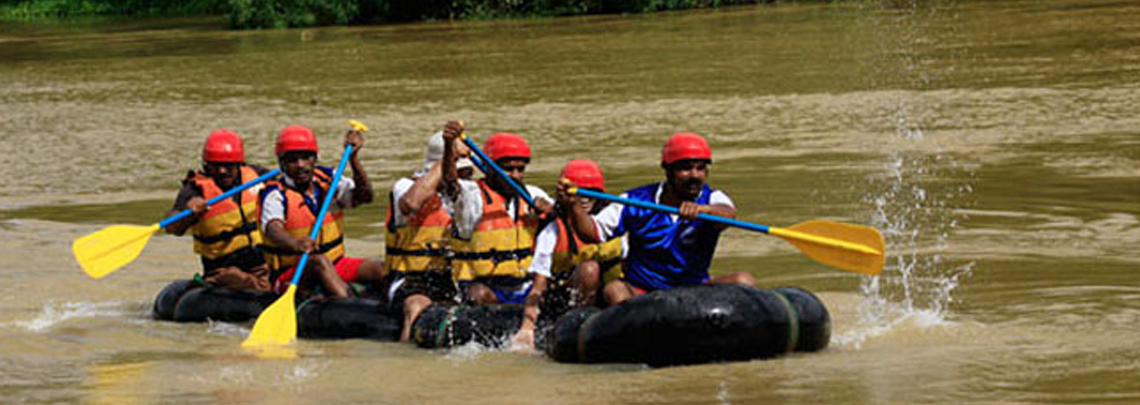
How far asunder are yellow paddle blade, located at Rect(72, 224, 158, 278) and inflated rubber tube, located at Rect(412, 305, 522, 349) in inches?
79.7

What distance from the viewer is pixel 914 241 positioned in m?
10.1

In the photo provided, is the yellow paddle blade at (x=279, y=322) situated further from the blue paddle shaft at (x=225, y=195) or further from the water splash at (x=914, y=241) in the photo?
the water splash at (x=914, y=241)

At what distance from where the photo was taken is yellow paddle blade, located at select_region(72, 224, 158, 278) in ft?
28.9

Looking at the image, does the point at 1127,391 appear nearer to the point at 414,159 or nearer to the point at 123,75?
the point at 414,159

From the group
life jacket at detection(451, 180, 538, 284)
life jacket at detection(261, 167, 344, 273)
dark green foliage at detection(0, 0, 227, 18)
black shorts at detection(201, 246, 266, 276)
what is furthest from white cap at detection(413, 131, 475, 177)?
dark green foliage at detection(0, 0, 227, 18)

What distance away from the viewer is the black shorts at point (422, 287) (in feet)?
26.0

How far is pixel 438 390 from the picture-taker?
6.79 meters

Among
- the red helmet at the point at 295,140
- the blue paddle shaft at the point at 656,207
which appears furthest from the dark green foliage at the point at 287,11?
the blue paddle shaft at the point at 656,207

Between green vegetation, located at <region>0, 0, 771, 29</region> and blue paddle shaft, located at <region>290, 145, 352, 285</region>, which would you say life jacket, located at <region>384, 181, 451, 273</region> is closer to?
blue paddle shaft, located at <region>290, 145, 352, 285</region>

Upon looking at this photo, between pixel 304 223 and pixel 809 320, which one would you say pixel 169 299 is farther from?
pixel 809 320

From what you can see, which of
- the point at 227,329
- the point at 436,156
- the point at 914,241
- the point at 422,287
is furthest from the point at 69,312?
the point at 914,241

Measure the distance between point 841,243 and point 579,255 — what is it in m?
1.18

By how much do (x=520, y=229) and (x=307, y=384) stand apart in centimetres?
130

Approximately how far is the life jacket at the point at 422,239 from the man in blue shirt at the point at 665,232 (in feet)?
2.93
